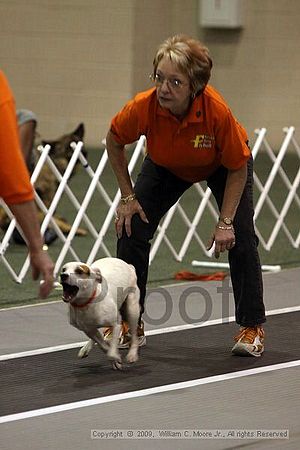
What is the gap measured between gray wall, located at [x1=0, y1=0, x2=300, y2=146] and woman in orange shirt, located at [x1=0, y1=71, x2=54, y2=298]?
25.2 ft

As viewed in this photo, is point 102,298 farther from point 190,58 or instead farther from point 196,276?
point 196,276

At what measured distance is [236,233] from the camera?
12.0ft

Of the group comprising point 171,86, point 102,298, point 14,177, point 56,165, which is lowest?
point 56,165

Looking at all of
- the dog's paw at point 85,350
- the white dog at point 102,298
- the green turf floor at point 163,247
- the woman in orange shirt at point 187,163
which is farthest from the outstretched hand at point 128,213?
the green turf floor at point 163,247

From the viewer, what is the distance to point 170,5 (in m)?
10.1

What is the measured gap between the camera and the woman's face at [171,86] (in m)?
3.36

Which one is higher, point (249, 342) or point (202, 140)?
point (202, 140)

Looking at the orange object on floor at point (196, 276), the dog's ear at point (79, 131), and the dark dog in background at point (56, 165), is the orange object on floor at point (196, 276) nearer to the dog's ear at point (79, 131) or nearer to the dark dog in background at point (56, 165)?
the dark dog in background at point (56, 165)

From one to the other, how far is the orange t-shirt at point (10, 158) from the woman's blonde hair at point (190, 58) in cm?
125

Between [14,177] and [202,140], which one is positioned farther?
[202,140]

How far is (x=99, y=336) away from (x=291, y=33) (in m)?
6.77

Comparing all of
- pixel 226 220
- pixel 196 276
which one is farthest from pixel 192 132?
pixel 196 276

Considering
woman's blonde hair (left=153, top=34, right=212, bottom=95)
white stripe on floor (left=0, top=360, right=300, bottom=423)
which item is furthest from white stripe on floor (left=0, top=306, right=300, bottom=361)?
woman's blonde hair (left=153, top=34, right=212, bottom=95)

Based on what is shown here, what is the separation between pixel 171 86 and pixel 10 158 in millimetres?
1275
